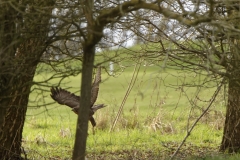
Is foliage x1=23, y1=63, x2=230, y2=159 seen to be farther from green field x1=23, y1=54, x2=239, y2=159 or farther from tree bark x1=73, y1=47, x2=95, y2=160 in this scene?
tree bark x1=73, y1=47, x2=95, y2=160

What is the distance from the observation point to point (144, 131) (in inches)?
520

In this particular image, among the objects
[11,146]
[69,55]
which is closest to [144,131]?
[11,146]

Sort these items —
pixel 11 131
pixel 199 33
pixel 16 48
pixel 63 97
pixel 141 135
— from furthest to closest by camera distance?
pixel 141 135, pixel 199 33, pixel 63 97, pixel 11 131, pixel 16 48

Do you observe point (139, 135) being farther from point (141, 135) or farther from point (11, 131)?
point (11, 131)

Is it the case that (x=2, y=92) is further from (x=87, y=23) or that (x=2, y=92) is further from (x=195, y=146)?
(x=195, y=146)

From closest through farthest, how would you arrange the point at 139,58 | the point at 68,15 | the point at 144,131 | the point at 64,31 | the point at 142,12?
the point at 68,15
the point at 64,31
the point at 142,12
the point at 139,58
the point at 144,131

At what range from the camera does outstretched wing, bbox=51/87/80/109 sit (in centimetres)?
870

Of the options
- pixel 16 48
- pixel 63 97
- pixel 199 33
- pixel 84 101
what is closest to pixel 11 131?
pixel 63 97

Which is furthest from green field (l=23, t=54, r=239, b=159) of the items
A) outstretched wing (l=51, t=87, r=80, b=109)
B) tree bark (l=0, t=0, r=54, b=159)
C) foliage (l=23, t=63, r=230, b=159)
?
tree bark (l=0, t=0, r=54, b=159)

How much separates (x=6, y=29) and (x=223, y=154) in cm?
498

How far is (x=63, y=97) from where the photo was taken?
9023mm

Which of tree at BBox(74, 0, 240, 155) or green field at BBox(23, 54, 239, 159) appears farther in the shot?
green field at BBox(23, 54, 239, 159)

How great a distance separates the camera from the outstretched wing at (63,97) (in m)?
8.70

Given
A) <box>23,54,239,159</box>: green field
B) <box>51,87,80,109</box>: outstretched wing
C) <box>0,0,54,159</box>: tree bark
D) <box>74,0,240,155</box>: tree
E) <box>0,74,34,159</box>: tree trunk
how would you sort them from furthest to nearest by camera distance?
<box>23,54,239,159</box>: green field
<box>51,87,80,109</box>: outstretched wing
<box>0,74,34,159</box>: tree trunk
<box>0,0,54,159</box>: tree bark
<box>74,0,240,155</box>: tree
